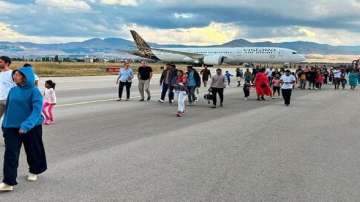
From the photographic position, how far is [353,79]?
43.8 metres

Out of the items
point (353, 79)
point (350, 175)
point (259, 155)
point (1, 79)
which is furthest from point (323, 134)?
point (353, 79)

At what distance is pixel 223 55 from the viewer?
89.2m

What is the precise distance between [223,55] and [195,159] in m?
80.4

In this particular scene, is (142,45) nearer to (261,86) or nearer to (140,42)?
(140,42)

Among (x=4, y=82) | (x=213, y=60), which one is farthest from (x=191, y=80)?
(x=213, y=60)

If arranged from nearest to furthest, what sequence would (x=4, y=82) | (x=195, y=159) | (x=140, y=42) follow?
(x=195, y=159) → (x=4, y=82) → (x=140, y=42)

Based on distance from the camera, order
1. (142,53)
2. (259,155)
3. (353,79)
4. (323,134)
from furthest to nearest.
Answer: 1. (142,53)
2. (353,79)
3. (323,134)
4. (259,155)

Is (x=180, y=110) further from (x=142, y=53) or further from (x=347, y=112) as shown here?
(x=142, y=53)

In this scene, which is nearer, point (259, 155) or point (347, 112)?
point (259, 155)

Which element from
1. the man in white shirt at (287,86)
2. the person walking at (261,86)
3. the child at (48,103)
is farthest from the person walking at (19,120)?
the person walking at (261,86)

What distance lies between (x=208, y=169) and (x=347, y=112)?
42.8 ft

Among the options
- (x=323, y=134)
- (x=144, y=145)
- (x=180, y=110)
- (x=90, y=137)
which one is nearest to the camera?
(x=144, y=145)

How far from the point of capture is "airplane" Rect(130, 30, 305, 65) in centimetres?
8712

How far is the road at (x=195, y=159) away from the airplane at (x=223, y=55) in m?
68.8
